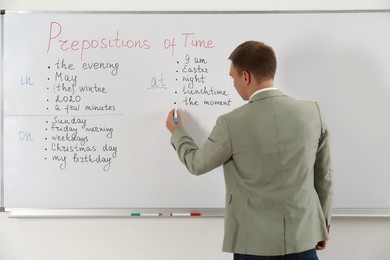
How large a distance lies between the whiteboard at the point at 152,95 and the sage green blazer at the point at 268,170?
461 mm

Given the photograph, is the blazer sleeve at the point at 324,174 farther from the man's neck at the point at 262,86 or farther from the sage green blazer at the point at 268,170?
the man's neck at the point at 262,86

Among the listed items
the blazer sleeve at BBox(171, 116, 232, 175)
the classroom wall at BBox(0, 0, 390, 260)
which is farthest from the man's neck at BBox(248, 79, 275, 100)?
the classroom wall at BBox(0, 0, 390, 260)

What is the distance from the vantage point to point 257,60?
4.15ft

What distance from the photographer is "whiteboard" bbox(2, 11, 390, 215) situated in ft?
5.63

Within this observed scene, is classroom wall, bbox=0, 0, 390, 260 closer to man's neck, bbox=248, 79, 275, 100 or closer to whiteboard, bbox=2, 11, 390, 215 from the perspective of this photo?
whiteboard, bbox=2, 11, 390, 215

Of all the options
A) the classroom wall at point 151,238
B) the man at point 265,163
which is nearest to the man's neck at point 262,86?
the man at point 265,163

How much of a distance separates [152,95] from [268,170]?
2.41ft

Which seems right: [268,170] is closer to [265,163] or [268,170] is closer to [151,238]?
[265,163]

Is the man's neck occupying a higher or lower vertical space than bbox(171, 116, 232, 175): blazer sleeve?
higher

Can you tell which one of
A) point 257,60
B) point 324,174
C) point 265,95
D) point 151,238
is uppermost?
point 257,60

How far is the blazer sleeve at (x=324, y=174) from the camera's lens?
137cm

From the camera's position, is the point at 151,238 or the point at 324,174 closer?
the point at 324,174

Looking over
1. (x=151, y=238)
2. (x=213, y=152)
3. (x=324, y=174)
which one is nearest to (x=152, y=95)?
(x=213, y=152)

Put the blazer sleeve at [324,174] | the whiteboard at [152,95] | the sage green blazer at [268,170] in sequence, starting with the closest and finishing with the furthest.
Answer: the sage green blazer at [268,170]
the blazer sleeve at [324,174]
the whiteboard at [152,95]
